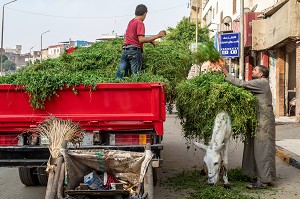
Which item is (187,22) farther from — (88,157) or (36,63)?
(88,157)

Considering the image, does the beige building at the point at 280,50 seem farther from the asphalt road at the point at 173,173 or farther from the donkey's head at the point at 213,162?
the donkey's head at the point at 213,162

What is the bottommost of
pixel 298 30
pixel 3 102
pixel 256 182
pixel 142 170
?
pixel 256 182

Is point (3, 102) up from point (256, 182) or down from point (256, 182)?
up

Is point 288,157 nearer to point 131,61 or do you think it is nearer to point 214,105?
point 214,105

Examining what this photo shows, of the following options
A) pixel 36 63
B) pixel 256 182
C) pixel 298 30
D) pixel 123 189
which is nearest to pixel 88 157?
pixel 123 189

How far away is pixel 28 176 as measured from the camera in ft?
26.9

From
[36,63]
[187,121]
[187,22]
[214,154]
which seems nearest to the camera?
[214,154]

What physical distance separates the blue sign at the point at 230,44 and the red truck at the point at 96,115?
11.3m

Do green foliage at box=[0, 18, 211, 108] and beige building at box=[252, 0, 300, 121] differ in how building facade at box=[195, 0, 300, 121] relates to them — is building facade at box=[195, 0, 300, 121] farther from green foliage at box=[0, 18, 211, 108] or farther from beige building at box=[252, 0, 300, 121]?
green foliage at box=[0, 18, 211, 108]

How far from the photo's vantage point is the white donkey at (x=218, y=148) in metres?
7.47

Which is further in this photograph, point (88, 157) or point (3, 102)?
point (3, 102)

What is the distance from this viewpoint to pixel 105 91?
6.71 meters

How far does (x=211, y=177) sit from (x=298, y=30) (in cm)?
1157

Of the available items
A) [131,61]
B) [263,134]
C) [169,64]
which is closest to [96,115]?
[131,61]
